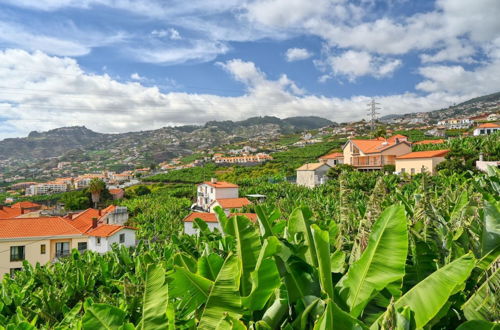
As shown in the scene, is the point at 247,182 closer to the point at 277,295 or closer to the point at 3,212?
the point at 3,212

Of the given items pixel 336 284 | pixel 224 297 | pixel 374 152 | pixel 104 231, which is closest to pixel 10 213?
pixel 104 231

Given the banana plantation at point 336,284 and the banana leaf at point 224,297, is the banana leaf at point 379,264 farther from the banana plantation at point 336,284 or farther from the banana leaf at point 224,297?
the banana leaf at point 224,297

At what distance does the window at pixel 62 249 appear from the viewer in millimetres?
32938

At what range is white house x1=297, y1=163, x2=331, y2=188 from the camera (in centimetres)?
5553

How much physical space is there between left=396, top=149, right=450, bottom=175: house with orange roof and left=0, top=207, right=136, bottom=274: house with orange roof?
116ft

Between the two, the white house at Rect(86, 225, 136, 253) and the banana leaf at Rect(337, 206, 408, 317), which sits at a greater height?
the banana leaf at Rect(337, 206, 408, 317)

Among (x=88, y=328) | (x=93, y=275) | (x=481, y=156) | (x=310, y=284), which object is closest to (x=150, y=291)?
(x=88, y=328)

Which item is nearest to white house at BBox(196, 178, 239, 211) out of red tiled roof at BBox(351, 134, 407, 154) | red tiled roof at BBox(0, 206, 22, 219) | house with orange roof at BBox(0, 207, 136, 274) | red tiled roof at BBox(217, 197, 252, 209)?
red tiled roof at BBox(217, 197, 252, 209)

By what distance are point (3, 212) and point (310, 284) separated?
185 feet

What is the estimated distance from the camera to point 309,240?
2986 millimetres

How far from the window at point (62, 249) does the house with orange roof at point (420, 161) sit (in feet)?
130

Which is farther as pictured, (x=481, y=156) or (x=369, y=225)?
(x=481, y=156)

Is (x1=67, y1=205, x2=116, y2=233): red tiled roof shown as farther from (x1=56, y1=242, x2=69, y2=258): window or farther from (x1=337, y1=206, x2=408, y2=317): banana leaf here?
(x1=337, y1=206, x2=408, y2=317): banana leaf

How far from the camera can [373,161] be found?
177ft
